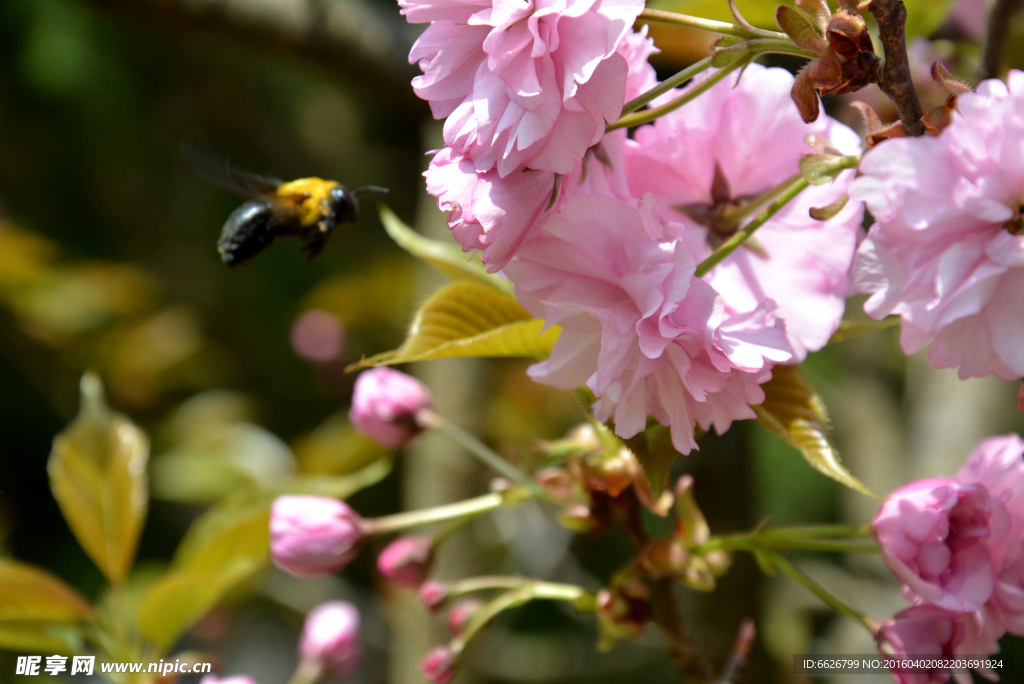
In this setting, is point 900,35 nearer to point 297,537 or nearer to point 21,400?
point 297,537

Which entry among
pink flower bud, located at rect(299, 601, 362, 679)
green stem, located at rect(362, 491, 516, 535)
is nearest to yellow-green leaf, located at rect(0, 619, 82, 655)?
pink flower bud, located at rect(299, 601, 362, 679)

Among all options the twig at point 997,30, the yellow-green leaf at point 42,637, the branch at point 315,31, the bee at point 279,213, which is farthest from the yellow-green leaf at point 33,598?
the twig at point 997,30

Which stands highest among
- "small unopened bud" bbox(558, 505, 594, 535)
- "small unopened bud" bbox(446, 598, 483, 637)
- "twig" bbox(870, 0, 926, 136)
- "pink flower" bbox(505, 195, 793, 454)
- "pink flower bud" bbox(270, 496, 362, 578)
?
"twig" bbox(870, 0, 926, 136)

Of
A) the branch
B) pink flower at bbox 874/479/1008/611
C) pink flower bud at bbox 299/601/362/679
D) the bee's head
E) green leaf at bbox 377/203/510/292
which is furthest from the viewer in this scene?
the branch

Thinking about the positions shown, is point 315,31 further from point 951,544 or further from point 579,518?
point 951,544

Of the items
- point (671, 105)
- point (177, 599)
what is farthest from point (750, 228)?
point (177, 599)

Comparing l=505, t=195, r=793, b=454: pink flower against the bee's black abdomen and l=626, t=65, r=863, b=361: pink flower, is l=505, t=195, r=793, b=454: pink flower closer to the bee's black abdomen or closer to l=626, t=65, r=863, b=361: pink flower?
l=626, t=65, r=863, b=361: pink flower
